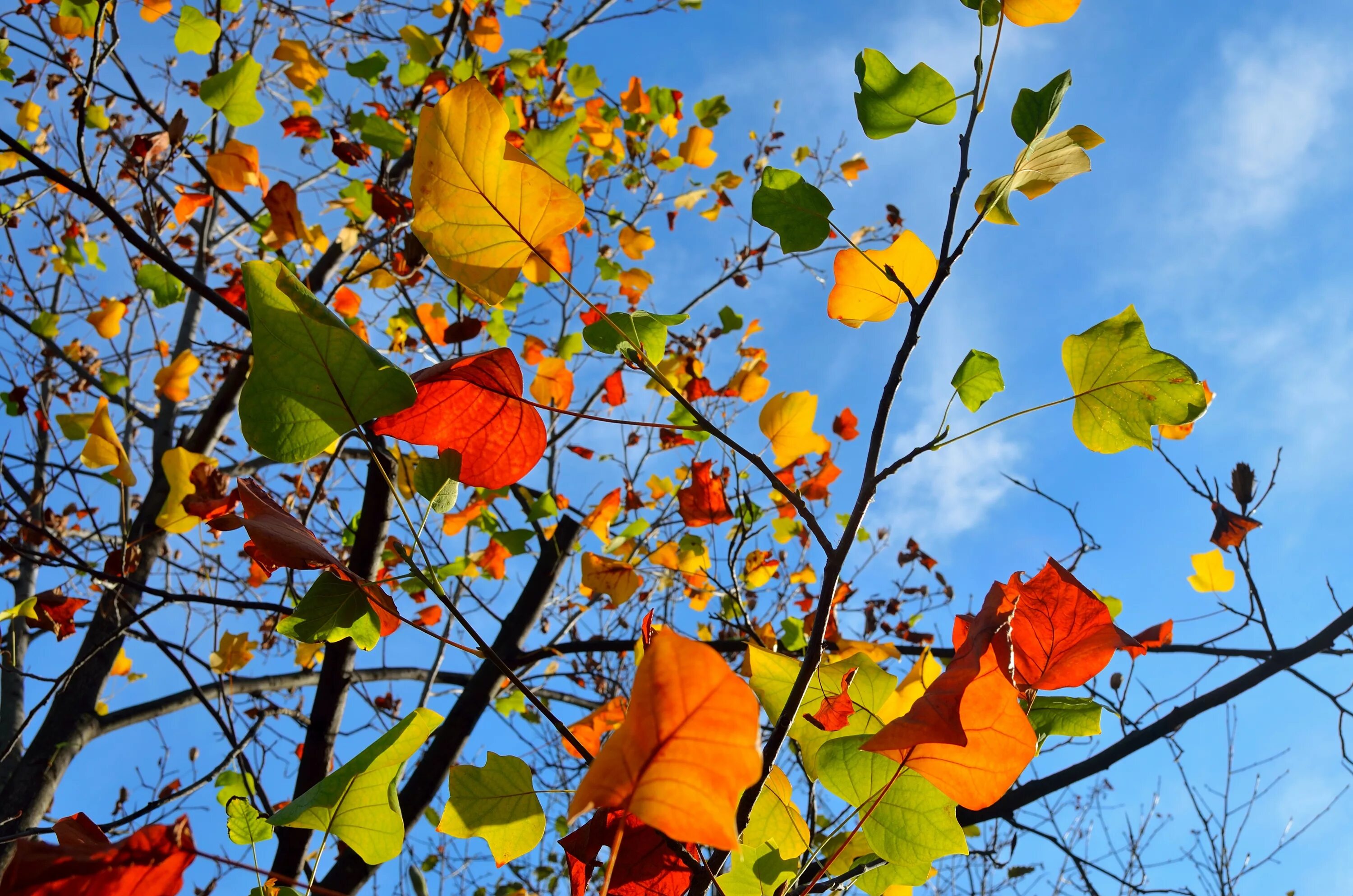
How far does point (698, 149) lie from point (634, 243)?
578 mm

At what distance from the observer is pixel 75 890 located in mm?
442

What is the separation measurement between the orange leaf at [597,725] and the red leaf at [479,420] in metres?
0.59

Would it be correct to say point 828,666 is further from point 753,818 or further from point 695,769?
point 695,769

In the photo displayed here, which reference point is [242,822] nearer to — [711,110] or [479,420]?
[479,420]

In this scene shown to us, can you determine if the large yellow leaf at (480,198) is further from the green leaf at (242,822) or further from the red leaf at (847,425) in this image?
the red leaf at (847,425)

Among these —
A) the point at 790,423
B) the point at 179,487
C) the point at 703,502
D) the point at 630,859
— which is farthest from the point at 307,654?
the point at 630,859

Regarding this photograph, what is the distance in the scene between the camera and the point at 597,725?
170 cm

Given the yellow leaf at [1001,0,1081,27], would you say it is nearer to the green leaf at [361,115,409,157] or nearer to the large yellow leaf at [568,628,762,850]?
the large yellow leaf at [568,628,762,850]

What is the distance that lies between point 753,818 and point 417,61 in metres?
3.19

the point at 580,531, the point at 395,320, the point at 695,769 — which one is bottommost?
the point at 695,769

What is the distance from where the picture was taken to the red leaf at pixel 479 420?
0.66m

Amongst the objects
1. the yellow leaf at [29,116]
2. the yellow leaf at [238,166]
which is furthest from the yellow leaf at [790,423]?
the yellow leaf at [29,116]

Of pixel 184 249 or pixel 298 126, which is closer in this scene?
pixel 298 126

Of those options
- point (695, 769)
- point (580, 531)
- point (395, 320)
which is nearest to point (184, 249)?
point (395, 320)
